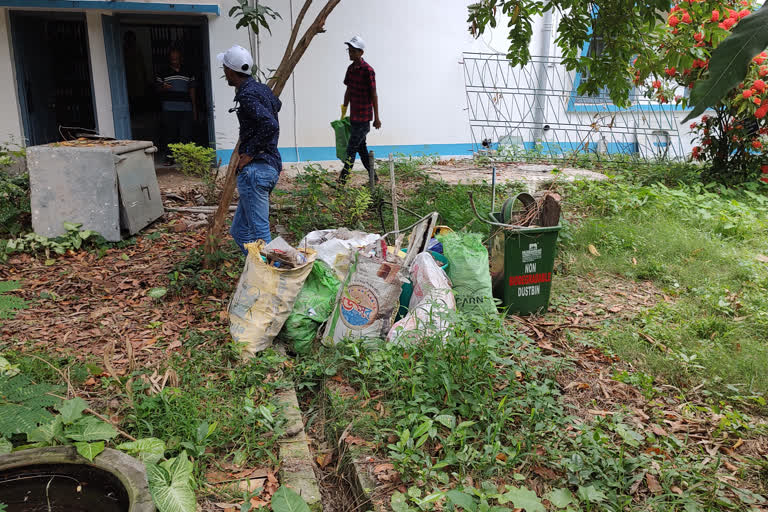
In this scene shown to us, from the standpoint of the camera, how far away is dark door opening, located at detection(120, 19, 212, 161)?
386 inches

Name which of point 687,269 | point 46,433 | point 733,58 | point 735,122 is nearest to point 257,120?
point 46,433

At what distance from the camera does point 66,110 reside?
10.7 m

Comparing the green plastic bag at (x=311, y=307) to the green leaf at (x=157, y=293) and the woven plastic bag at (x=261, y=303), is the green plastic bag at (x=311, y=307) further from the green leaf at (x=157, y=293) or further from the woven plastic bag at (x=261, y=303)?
the green leaf at (x=157, y=293)

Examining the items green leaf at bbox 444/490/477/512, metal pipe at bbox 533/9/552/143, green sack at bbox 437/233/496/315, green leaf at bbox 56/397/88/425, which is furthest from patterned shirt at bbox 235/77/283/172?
metal pipe at bbox 533/9/552/143

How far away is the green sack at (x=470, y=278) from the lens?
4.11m

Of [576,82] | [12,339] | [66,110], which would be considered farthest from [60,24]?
[576,82]

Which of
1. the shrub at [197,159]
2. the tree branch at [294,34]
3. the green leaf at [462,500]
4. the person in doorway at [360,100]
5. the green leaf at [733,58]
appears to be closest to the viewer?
the green leaf at [733,58]

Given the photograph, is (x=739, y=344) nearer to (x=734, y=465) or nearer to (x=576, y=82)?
(x=734, y=465)

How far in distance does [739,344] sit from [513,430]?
2.13 m

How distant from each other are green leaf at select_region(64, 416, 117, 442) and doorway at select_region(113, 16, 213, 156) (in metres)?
7.50

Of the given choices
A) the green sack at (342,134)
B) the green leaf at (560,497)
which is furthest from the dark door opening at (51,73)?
the green leaf at (560,497)

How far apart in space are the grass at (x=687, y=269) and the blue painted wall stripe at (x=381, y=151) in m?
3.63

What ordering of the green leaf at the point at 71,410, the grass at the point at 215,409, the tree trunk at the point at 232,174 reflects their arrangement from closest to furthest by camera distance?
the green leaf at the point at 71,410 < the grass at the point at 215,409 < the tree trunk at the point at 232,174

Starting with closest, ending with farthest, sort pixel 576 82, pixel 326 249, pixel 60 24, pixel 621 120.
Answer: pixel 326 249 → pixel 60 24 → pixel 576 82 → pixel 621 120
